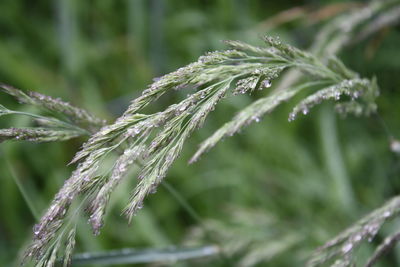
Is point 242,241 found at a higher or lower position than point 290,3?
lower

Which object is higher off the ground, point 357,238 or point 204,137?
point 204,137

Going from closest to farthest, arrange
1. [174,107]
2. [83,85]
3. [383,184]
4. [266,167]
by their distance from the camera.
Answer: [174,107], [383,184], [266,167], [83,85]

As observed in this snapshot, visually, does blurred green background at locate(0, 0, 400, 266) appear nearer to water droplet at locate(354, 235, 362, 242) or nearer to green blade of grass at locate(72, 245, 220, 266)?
green blade of grass at locate(72, 245, 220, 266)

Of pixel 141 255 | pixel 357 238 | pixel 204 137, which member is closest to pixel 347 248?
pixel 357 238

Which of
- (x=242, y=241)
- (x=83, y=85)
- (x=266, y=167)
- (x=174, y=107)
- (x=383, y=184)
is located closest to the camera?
(x=174, y=107)

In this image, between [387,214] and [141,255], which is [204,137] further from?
[387,214]

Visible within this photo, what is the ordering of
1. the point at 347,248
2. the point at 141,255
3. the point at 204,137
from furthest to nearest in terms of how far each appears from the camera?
1. the point at 204,137
2. the point at 141,255
3. the point at 347,248

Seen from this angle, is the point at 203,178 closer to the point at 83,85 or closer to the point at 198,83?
the point at 83,85

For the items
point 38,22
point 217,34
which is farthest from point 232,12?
point 38,22
